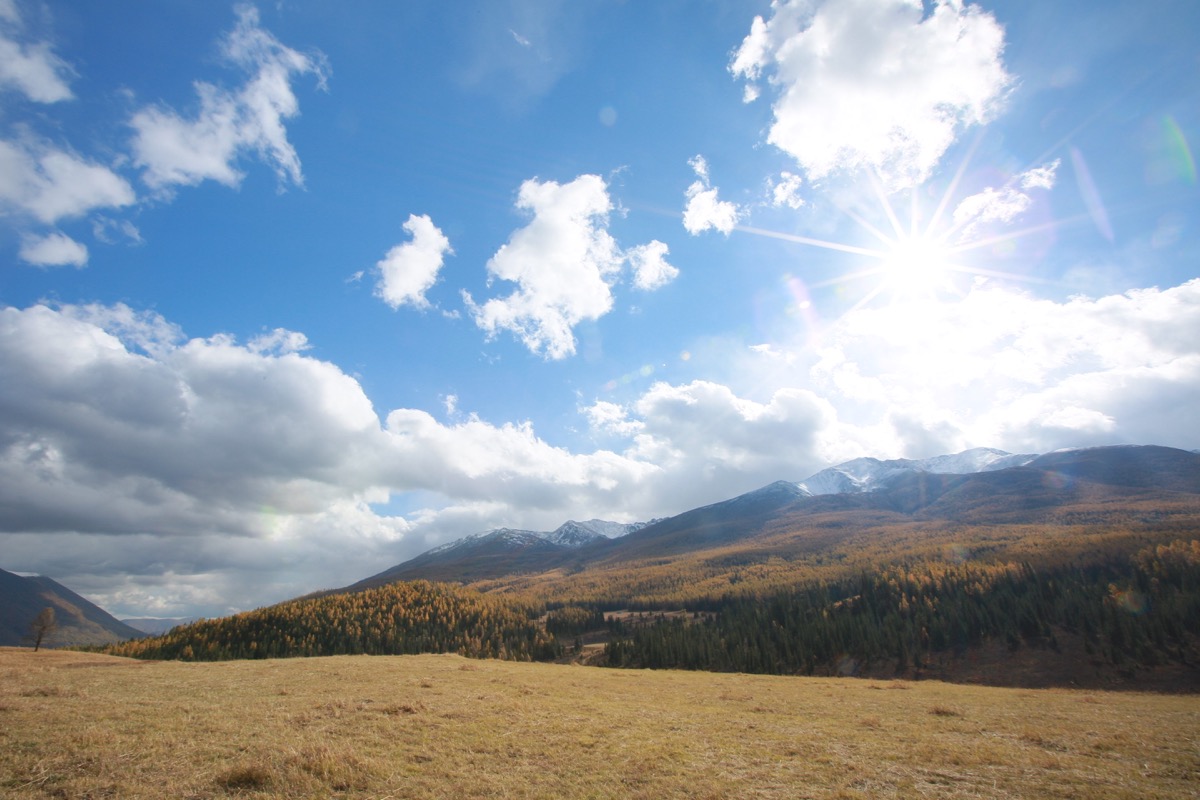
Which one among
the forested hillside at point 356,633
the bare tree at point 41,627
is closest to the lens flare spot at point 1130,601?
the forested hillside at point 356,633

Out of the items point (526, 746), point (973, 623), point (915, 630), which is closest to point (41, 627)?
point (526, 746)

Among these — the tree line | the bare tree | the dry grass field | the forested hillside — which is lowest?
the tree line

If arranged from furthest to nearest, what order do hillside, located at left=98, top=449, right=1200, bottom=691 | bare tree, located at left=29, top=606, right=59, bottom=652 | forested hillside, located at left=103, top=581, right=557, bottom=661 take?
forested hillside, located at left=103, top=581, right=557, bottom=661 → hillside, located at left=98, top=449, right=1200, bottom=691 → bare tree, located at left=29, top=606, right=59, bottom=652

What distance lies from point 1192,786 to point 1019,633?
419 feet

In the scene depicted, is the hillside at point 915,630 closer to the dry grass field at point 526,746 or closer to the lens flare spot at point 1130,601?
the lens flare spot at point 1130,601

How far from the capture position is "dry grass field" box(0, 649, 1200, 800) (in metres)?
15.6

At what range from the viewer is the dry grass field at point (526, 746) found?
15.6 m

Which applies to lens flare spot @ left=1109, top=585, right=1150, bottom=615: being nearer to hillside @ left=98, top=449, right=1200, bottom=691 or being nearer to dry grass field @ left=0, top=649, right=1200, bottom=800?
hillside @ left=98, top=449, right=1200, bottom=691

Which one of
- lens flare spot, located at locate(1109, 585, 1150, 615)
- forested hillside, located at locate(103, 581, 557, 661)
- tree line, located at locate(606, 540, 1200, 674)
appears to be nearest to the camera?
tree line, located at locate(606, 540, 1200, 674)

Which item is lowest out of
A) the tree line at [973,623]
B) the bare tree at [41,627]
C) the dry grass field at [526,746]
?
the tree line at [973,623]

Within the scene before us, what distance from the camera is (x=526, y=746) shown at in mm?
21016

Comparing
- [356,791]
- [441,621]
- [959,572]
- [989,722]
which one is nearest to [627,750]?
[356,791]

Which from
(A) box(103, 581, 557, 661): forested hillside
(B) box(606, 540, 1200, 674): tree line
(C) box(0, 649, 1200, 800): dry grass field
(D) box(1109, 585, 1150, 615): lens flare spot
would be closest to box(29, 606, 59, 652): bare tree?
(A) box(103, 581, 557, 661): forested hillside

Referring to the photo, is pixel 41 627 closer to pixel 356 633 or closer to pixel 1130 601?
pixel 356 633
